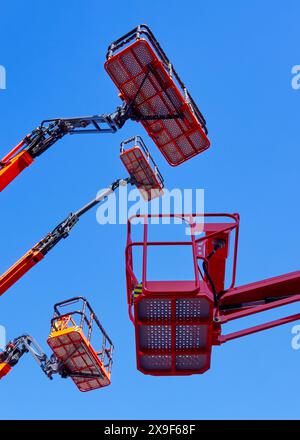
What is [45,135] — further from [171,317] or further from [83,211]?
[171,317]

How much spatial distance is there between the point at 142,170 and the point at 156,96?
4.46 metres

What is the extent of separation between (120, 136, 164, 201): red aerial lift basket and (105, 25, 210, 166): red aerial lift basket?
2.74 meters

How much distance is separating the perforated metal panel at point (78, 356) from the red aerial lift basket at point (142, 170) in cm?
456


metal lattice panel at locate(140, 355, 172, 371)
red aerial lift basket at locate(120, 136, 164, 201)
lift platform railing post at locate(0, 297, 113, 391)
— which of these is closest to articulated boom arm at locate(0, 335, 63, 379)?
lift platform railing post at locate(0, 297, 113, 391)

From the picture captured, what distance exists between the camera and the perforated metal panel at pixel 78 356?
591 inches

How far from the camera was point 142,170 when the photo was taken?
16172mm

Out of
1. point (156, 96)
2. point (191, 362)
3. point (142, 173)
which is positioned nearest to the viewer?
point (191, 362)

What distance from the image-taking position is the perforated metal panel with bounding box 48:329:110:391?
49.3 feet

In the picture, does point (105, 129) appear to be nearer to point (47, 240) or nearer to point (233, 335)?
point (47, 240)

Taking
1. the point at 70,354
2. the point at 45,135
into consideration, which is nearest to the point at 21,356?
the point at 70,354

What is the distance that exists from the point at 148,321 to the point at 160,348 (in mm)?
569

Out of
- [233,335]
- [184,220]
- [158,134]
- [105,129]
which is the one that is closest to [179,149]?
[158,134]

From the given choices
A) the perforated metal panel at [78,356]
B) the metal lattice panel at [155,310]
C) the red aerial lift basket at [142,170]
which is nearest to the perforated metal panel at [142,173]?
the red aerial lift basket at [142,170]

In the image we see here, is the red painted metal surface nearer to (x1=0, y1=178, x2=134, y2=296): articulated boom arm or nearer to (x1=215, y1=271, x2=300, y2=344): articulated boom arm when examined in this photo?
(x1=215, y1=271, x2=300, y2=344): articulated boom arm
